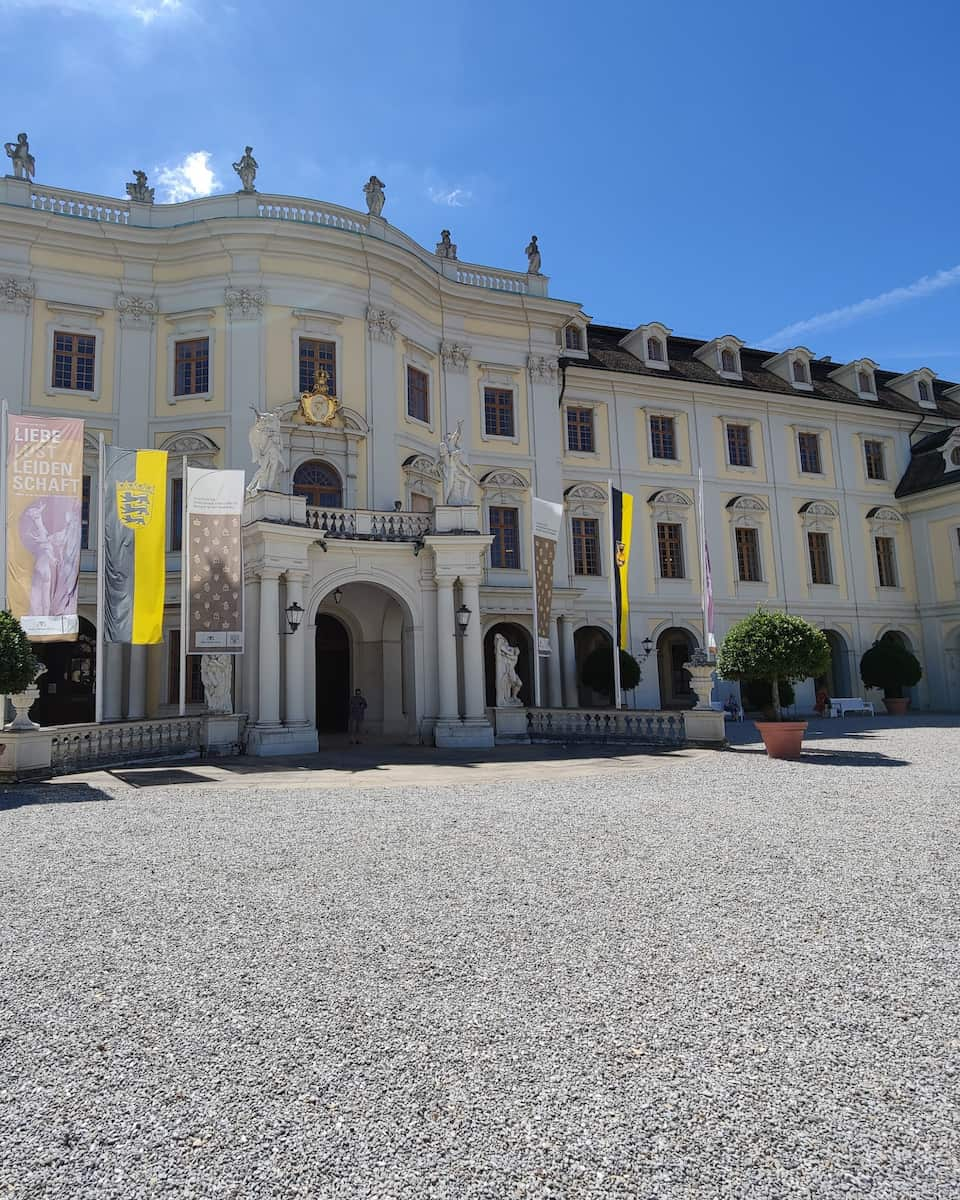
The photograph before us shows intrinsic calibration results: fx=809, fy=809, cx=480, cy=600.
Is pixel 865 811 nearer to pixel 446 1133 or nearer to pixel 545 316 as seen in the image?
pixel 446 1133

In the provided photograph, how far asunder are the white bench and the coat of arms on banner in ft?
82.4

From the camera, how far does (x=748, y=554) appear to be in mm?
32938

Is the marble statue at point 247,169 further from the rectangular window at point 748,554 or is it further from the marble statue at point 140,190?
the rectangular window at point 748,554

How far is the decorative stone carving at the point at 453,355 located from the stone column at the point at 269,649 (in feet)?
41.5

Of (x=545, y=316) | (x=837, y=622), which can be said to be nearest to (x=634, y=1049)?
(x=545, y=316)

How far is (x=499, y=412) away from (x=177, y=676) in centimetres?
1417

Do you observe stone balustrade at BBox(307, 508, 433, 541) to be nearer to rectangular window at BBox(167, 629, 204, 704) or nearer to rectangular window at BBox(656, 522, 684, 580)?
rectangular window at BBox(167, 629, 204, 704)

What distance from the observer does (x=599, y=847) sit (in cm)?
805

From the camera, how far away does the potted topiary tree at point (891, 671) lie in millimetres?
31391

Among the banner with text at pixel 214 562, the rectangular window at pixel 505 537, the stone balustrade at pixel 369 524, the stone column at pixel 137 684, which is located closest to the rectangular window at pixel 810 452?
the rectangular window at pixel 505 537

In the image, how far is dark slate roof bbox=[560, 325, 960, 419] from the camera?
32.2 meters

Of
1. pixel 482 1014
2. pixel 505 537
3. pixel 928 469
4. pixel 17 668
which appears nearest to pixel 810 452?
pixel 928 469

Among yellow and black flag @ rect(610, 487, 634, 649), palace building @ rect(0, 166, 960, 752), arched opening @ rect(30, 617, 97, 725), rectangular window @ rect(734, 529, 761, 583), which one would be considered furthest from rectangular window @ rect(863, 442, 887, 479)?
arched opening @ rect(30, 617, 97, 725)

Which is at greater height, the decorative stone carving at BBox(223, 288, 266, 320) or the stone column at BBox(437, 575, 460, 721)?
the decorative stone carving at BBox(223, 288, 266, 320)
